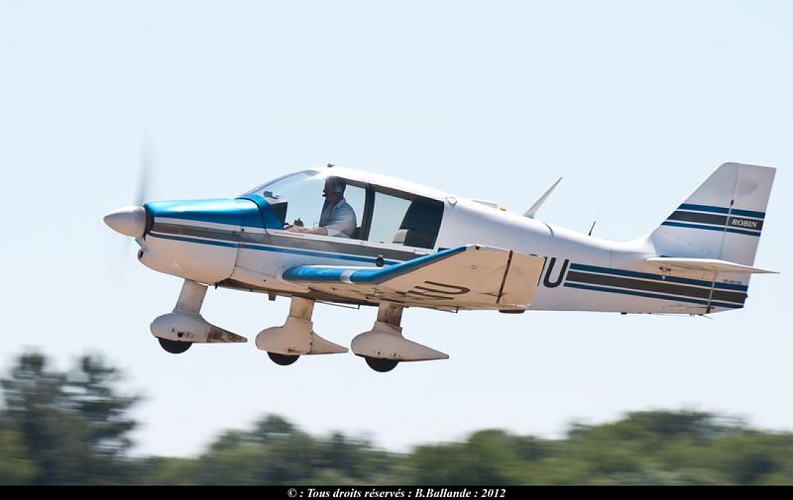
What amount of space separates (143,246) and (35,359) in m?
4.83

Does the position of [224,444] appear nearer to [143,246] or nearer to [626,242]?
[143,246]

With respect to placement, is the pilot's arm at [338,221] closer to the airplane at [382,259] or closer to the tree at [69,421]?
the airplane at [382,259]

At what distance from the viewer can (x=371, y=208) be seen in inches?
500

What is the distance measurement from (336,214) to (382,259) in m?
0.62

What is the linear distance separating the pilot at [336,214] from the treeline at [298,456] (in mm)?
2618

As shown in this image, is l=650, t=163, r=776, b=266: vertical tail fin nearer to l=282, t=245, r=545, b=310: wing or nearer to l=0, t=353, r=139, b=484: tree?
l=282, t=245, r=545, b=310: wing

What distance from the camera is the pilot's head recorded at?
41.5 feet

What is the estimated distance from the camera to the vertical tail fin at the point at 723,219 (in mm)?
13930

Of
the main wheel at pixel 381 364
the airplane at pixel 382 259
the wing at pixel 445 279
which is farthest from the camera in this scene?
the main wheel at pixel 381 364

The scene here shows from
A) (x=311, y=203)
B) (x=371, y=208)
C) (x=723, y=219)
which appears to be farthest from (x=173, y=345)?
(x=723, y=219)

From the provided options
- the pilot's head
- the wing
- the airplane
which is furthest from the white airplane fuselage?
the wing

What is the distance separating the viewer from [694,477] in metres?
13.9

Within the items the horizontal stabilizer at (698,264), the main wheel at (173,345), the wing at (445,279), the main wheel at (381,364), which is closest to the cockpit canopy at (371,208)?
the wing at (445,279)
